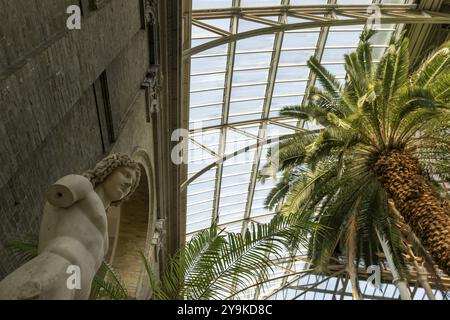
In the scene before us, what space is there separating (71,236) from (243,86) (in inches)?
679

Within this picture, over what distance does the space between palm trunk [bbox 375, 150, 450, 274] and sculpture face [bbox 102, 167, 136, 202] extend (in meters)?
6.18

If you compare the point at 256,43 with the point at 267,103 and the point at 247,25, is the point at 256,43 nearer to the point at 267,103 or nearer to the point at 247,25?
the point at 247,25

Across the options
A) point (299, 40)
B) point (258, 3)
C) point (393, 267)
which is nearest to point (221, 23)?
point (258, 3)

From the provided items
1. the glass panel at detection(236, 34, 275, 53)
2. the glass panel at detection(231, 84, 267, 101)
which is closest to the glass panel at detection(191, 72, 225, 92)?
the glass panel at detection(231, 84, 267, 101)

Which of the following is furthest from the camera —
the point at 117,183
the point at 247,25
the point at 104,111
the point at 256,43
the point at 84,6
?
the point at 256,43

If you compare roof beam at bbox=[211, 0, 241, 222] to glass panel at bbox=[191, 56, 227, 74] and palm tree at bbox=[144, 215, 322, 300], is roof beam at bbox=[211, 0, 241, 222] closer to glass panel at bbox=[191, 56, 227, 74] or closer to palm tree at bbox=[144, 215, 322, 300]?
glass panel at bbox=[191, 56, 227, 74]

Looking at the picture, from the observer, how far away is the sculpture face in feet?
13.1

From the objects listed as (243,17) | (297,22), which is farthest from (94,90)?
(297,22)

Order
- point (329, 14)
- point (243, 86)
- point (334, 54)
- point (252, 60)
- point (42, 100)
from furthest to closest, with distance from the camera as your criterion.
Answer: point (334, 54) → point (243, 86) → point (252, 60) → point (329, 14) → point (42, 100)

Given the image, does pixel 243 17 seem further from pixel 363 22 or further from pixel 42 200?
pixel 42 200

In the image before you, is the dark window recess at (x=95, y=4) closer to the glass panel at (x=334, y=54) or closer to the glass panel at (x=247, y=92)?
the glass panel at (x=247, y=92)

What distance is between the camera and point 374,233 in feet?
37.4

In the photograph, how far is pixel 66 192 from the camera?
3365 mm
